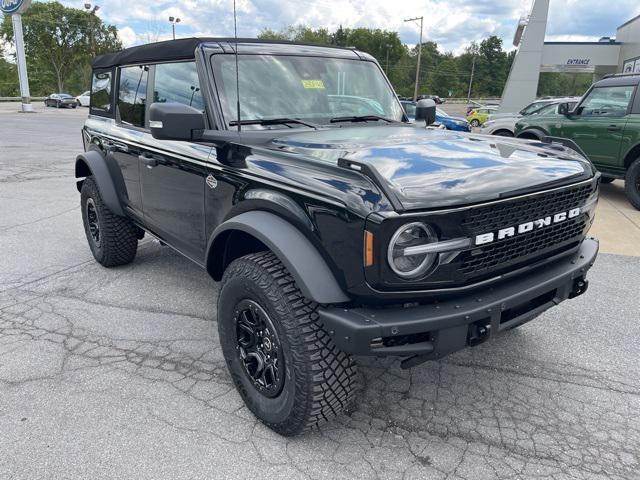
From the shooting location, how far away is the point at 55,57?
61.0m

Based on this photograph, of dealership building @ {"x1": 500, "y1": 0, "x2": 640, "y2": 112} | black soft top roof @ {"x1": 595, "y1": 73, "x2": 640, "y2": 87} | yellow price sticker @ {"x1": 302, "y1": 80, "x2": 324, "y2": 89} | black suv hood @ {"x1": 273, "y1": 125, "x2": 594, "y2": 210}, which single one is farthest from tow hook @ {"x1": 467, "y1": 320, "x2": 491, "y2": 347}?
dealership building @ {"x1": 500, "y1": 0, "x2": 640, "y2": 112}

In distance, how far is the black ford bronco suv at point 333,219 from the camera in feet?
6.85

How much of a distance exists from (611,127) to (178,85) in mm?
7089

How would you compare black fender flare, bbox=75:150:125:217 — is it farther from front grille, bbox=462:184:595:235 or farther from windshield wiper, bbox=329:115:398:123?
front grille, bbox=462:184:595:235

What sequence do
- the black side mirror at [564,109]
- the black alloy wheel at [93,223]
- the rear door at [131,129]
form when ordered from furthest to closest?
the black side mirror at [564,109]
the black alloy wheel at [93,223]
the rear door at [131,129]

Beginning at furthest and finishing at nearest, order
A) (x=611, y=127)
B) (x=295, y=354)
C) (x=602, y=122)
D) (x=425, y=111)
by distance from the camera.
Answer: (x=602, y=122)
(x=611, y=127)
(x=425, y=111)
(x=295, y=354)

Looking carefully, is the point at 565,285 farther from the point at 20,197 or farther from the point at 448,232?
the point at 20,197

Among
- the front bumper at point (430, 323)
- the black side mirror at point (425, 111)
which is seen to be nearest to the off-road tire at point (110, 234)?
the black side mirror at point (425, 111)

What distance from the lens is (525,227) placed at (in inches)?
92.5

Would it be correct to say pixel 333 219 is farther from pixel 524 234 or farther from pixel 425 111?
pixel 425 111

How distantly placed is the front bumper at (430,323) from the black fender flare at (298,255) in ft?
0.28

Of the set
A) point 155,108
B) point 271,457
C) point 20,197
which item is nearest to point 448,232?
point 271,457

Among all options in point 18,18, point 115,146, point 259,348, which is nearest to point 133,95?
point 115,146

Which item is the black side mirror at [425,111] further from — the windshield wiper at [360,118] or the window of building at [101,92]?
the window of building at [101,92]
